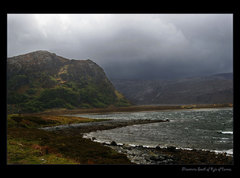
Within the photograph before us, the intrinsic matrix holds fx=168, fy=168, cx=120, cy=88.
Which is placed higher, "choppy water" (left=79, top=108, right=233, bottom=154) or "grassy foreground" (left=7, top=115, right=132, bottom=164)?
"grassy foreground" (left=7, top=115, right=132, bottom=164)

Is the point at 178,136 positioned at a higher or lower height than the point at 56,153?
lower

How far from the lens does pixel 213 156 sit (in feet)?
75.0

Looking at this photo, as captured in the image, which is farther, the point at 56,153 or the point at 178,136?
the point at 178,136

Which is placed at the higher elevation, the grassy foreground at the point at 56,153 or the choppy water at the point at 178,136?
the grassy foreground at the point at 56,153

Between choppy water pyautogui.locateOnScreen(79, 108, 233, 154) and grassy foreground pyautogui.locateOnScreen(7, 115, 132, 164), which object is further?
choppy water pyautogui.locateOnScreen(79, 108, 233, 154)

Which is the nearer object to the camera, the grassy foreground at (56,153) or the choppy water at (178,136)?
the grassy foreground at (56,153)
